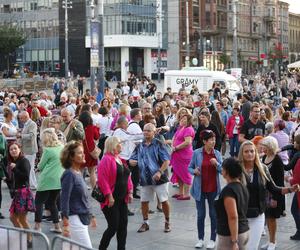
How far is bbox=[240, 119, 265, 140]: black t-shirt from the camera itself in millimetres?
13258

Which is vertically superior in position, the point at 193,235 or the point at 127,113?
the point at 127,113

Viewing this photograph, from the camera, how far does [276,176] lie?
28.1 ft

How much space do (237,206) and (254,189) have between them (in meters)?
0.89

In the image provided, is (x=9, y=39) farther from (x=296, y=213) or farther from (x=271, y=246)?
(x=271, y=246)

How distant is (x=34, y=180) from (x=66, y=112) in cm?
176

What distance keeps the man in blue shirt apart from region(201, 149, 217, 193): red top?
A: 105 cm

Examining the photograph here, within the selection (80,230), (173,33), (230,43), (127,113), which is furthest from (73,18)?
(80,230)

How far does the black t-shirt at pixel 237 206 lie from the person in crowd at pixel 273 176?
2.01 metres

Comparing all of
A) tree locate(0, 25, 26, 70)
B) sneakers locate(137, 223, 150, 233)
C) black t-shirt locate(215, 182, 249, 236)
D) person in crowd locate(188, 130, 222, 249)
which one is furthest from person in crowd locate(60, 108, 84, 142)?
tree locate(0, 25, 26, 70)

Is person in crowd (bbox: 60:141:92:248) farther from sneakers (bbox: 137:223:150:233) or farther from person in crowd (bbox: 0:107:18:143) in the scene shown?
person in crowd (bbox: 0:107:18:143)

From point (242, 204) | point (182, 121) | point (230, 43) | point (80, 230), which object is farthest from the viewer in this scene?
point (230, 43)

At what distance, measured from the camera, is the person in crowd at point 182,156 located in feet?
39.1

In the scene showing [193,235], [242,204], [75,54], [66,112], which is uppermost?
[75,54]

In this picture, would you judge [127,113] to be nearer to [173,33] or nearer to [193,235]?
[193,235]
